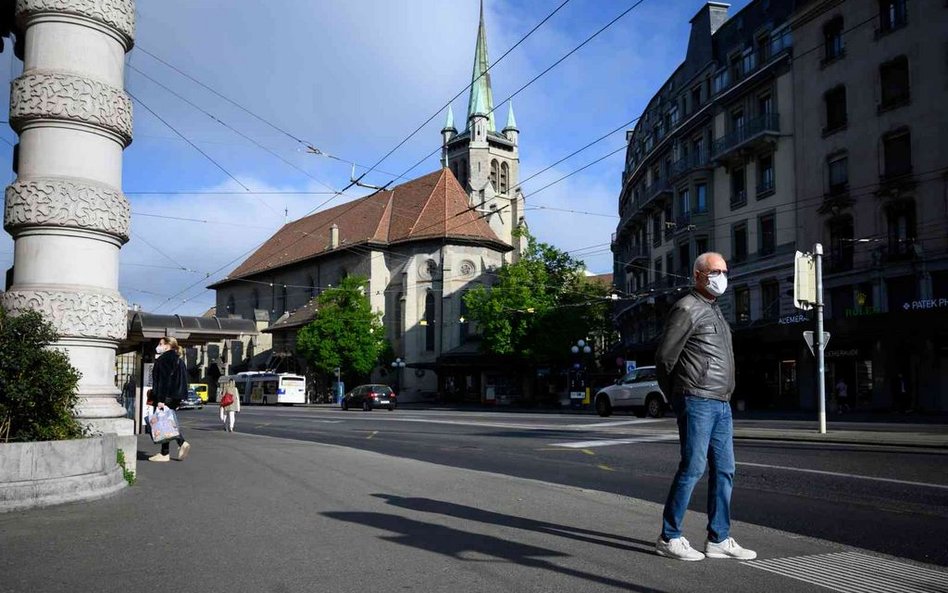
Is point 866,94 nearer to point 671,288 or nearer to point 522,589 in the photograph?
point 671,288

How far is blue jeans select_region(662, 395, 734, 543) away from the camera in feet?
16.1

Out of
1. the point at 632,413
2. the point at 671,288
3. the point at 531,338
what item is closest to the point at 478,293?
the point at 531,338

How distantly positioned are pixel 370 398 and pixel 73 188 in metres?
40.7

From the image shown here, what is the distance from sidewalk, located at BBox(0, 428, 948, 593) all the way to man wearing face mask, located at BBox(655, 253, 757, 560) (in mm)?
146

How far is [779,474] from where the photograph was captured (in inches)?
383

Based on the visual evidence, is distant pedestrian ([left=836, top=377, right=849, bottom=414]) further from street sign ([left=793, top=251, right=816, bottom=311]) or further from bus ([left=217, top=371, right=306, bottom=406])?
bus ([left=217, top=371, right=306, bottom=406])

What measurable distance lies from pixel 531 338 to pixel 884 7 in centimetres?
2913

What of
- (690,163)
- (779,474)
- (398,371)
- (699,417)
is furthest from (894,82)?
(398,371)

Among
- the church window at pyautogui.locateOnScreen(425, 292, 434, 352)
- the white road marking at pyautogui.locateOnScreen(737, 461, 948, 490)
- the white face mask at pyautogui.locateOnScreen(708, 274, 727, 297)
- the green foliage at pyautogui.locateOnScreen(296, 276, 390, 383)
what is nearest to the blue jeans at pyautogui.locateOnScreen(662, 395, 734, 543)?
the white face mask at pyautogui.locateOnScreen(708, 274, 727, 297)

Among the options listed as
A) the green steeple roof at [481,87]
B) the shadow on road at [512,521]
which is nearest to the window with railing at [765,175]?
the shadow on road at [512,521]

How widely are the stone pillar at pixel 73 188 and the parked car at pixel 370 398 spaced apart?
39.8 metres

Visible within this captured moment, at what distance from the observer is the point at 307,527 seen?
6012 mm

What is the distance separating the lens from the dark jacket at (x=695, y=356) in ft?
16.3

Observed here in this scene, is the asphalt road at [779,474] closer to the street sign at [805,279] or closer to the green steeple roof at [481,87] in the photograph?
the street sign at [805,279]
